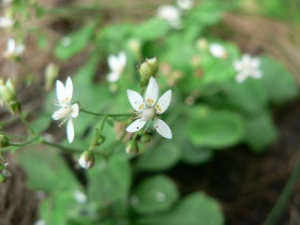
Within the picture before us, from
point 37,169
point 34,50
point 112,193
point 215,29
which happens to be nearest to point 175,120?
point 112,193

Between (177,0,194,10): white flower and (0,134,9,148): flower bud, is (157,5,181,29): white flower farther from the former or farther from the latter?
(0,134,9,148): flower bud

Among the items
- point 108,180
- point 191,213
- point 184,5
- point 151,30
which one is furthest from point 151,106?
point 184,5

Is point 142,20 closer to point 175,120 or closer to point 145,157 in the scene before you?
point 175,120

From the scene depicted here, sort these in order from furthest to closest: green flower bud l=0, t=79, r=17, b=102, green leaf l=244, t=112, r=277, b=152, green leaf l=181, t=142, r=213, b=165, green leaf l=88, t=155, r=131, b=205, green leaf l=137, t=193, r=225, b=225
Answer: green leaf l=244, t=112, r=277, b=152 → green leaf l=181, t=142, r=213, b=165 → green leaf l=137, t=193, r=225, b=225 → green leaf l=88, t=155, r=131, b=205 → green flower bud l=0, t=79, r=17, b=102

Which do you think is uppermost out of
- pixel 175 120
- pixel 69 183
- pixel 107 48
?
pixel 107 48

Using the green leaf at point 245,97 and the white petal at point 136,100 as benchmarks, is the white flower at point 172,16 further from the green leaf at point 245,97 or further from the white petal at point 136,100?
the white petal at point 136,100

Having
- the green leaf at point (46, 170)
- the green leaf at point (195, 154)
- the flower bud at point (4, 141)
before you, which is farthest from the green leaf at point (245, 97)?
the flower bud at point (4, 141)

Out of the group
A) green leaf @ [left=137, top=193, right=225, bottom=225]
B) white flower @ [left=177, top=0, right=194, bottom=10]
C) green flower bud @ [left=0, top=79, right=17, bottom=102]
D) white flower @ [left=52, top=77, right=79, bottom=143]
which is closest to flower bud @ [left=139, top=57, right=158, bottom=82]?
white flower @ [left=52, top=77, right=79, bottom=143]
